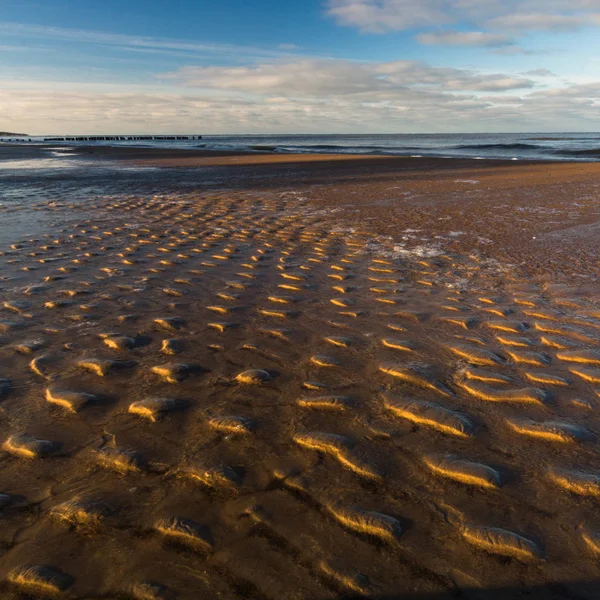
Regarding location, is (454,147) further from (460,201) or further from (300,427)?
(300,427)

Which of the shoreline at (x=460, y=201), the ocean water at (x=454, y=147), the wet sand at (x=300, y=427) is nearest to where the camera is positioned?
the wet sand at (x=300, y=427)

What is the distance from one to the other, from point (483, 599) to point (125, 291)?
5381 mm

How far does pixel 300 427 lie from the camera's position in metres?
3.29

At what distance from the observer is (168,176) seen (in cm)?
2233

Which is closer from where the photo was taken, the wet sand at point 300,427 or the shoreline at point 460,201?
the wet sand at point 300,427

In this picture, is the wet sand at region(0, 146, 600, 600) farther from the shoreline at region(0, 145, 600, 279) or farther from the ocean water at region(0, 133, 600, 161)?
the ocean water at region(0, 133, 600, 161)

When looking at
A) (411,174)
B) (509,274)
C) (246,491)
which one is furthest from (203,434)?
(411,174)

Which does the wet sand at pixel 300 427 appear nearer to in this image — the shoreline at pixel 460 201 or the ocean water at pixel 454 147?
the shoreline at pixel 460 201

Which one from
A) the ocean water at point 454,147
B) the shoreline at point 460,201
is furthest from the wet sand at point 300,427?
the ocean water at point 454,147

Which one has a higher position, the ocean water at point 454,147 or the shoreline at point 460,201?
the ocean water at point 454,147

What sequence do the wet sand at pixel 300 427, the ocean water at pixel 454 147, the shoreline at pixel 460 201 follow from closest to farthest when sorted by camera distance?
the wet sand at pixel 300 427 < the shoreline at pixel 460 201 < the ocean water at pixel 454 147

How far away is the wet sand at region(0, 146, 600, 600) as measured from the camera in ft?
7.28

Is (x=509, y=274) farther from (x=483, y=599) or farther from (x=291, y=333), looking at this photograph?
(x=483, y=599)

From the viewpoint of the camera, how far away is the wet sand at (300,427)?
87.4 inches
